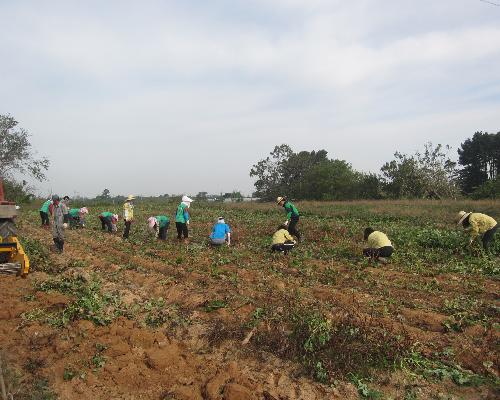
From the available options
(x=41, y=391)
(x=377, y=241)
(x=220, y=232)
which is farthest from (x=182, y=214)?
(x=41, y=391)

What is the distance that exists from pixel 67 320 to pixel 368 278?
212 inches

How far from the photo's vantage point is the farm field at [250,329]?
4312 millimetres

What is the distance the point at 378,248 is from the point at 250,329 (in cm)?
515

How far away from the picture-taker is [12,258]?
797 centimetres

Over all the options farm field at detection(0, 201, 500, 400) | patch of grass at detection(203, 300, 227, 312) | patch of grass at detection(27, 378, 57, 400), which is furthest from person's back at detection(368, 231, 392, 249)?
patch of grass at detection(27, 378, 57, 400)

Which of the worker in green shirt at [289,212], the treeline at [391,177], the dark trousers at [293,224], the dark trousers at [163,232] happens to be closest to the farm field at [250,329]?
the worker in green shirt at [289,212]

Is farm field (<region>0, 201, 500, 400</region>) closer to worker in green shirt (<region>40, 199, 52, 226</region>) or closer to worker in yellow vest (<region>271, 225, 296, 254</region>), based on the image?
worker in yellow vest (<region>271, 225, 296, 254</region>)

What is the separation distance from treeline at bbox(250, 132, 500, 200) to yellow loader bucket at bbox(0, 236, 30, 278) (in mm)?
30179

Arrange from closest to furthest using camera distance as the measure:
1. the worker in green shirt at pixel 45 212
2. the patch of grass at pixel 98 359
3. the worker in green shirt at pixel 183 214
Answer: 1. the patch of grass at pixel 98 359
2. the worker in green shirt at pixel 183 214
3. the worker in green shirt at pixel 45 212

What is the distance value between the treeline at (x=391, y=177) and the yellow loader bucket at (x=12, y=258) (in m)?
30.2

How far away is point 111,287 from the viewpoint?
743 centimetres

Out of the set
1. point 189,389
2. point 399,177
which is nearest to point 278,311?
point 189,389

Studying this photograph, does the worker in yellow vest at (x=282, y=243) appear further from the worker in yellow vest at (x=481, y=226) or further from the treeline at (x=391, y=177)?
the treeline at (x=391, y=177)

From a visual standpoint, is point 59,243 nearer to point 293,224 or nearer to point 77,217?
point 293,224
